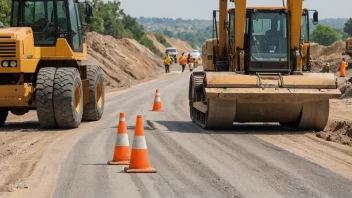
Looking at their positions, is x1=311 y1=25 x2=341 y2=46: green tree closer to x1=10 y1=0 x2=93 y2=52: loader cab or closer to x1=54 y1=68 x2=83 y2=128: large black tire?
x1=10 y1=0 x2=93 y2=52: loader cab

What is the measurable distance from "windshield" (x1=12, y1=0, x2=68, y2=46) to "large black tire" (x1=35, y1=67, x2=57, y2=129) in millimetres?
1101

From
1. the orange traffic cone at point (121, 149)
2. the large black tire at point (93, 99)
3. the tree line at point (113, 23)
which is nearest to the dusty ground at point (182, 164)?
the orange traffic cone at point (121, 149)

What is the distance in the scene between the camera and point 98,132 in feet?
54.4

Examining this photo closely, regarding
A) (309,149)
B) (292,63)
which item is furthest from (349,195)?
(292,63)

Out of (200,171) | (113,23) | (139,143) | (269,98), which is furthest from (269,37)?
(113,23)

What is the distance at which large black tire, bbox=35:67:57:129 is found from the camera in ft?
55.0

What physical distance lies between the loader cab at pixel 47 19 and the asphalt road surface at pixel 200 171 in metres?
2.63

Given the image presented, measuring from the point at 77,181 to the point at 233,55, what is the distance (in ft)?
28.6

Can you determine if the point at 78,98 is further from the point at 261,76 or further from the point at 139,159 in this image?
the point at 139,159

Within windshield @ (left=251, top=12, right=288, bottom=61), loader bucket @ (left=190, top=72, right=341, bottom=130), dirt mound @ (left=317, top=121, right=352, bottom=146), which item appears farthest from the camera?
windshield @ (left=251, top=12, right=288, bottom=61)

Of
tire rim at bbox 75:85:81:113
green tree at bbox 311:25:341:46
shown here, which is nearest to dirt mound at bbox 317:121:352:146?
tire rim at bbox 75:85:81:113

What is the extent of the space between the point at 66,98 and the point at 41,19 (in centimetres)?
232

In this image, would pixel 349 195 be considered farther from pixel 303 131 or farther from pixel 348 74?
pixel 348 74

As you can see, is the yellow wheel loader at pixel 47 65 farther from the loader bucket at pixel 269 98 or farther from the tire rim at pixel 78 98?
the loader bucket at pixel 269 98
